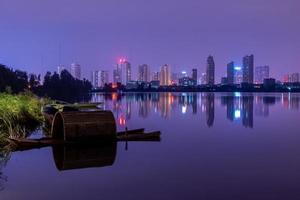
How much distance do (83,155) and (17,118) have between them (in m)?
10.3

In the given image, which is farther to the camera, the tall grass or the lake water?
the tall grass

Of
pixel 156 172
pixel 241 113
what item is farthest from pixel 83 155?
pixel 241 113

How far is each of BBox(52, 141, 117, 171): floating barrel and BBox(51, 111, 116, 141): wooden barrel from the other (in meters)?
0.50

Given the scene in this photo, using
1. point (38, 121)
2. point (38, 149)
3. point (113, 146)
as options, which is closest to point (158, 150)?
point (113, 146)

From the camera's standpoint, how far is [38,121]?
35344mm

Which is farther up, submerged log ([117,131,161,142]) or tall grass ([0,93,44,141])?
tall grass ([0,93,44,141])

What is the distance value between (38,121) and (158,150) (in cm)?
1298

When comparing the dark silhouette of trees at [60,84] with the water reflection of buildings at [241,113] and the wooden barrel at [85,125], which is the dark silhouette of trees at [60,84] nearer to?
the water reflection of buildings at [241,113]

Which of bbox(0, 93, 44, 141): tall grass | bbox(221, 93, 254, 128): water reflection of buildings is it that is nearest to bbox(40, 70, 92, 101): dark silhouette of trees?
bbox(221, 93, 254, 128): water reflection of buildings

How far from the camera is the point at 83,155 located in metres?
22.8

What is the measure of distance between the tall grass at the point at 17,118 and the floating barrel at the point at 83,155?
3372 millimetres

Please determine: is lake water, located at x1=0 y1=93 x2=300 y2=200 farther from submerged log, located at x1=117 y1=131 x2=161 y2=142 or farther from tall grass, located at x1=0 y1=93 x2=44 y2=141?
tall grass, located at x1=0 y1=93 x2=44 y2=141

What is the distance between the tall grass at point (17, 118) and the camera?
26.8 m

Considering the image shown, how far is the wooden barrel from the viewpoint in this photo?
2456 centimetres
